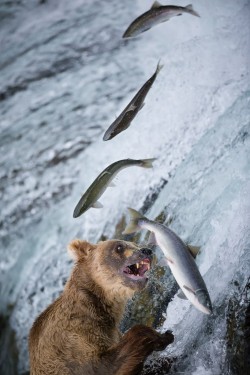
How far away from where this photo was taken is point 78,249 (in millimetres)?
3883

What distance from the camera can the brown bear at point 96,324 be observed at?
3.02 metres

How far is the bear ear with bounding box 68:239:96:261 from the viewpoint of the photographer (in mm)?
3867

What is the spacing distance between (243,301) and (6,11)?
4360mm

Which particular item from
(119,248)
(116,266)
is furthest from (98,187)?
(116,266)

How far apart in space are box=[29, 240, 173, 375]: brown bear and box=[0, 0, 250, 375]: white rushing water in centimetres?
54

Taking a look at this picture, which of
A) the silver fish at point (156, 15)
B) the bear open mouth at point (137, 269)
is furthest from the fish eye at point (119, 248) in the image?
the silver fish at point (156, 15)

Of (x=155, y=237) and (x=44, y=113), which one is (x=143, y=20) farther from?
(x=44, y=113)

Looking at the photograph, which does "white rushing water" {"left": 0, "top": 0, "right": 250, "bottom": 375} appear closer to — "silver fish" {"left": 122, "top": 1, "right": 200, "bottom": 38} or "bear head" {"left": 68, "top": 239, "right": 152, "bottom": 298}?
"bear head" {"left": 68, "top": 239, "right": 152, "bottom": 298}

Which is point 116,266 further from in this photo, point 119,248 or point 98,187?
point 98,187

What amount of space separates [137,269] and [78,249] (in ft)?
2.25

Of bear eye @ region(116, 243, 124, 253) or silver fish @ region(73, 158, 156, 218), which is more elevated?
silver fish @ region(73, 158, 156, 218)

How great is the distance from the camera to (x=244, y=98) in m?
4.52

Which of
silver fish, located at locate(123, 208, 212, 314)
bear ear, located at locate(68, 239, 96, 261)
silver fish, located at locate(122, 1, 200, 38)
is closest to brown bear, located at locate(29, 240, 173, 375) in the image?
bear ear, located at locate(68, 239, 96, 261)

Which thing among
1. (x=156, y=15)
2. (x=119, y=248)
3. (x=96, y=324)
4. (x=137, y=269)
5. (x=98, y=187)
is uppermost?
(x=156, y=15)
